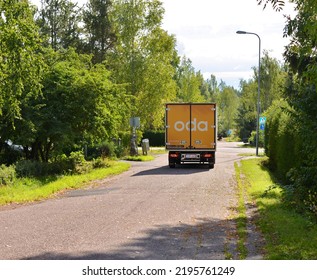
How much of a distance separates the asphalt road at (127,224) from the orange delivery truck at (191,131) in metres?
7.07

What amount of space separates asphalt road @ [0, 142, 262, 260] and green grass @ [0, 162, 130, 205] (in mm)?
690

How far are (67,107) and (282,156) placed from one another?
9265 millimetres

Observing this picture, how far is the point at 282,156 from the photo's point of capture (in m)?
19.5

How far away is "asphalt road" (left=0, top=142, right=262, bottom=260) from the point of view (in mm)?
7656

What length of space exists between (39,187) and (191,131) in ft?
32.0

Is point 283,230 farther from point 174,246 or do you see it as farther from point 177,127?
point 177,127

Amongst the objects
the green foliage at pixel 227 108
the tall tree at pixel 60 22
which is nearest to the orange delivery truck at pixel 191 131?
the tall tree at pixel 60 22

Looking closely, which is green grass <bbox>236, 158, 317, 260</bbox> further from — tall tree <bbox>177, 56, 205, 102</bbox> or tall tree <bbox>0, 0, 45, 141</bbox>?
tall tree <bbox>177, 56, 205, 102</bbox>

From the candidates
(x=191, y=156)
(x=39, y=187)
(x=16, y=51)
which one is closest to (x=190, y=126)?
(x=191, y=156)

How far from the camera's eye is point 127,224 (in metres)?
10.1

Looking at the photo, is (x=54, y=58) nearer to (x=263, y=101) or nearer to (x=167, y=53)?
(x=167, y=53)

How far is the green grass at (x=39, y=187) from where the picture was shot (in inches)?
577

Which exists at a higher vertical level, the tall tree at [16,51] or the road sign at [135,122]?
A: the tall tree at [16,51]

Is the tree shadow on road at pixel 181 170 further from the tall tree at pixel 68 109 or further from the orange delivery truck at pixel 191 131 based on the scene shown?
the tall tree at pixel 68 109
